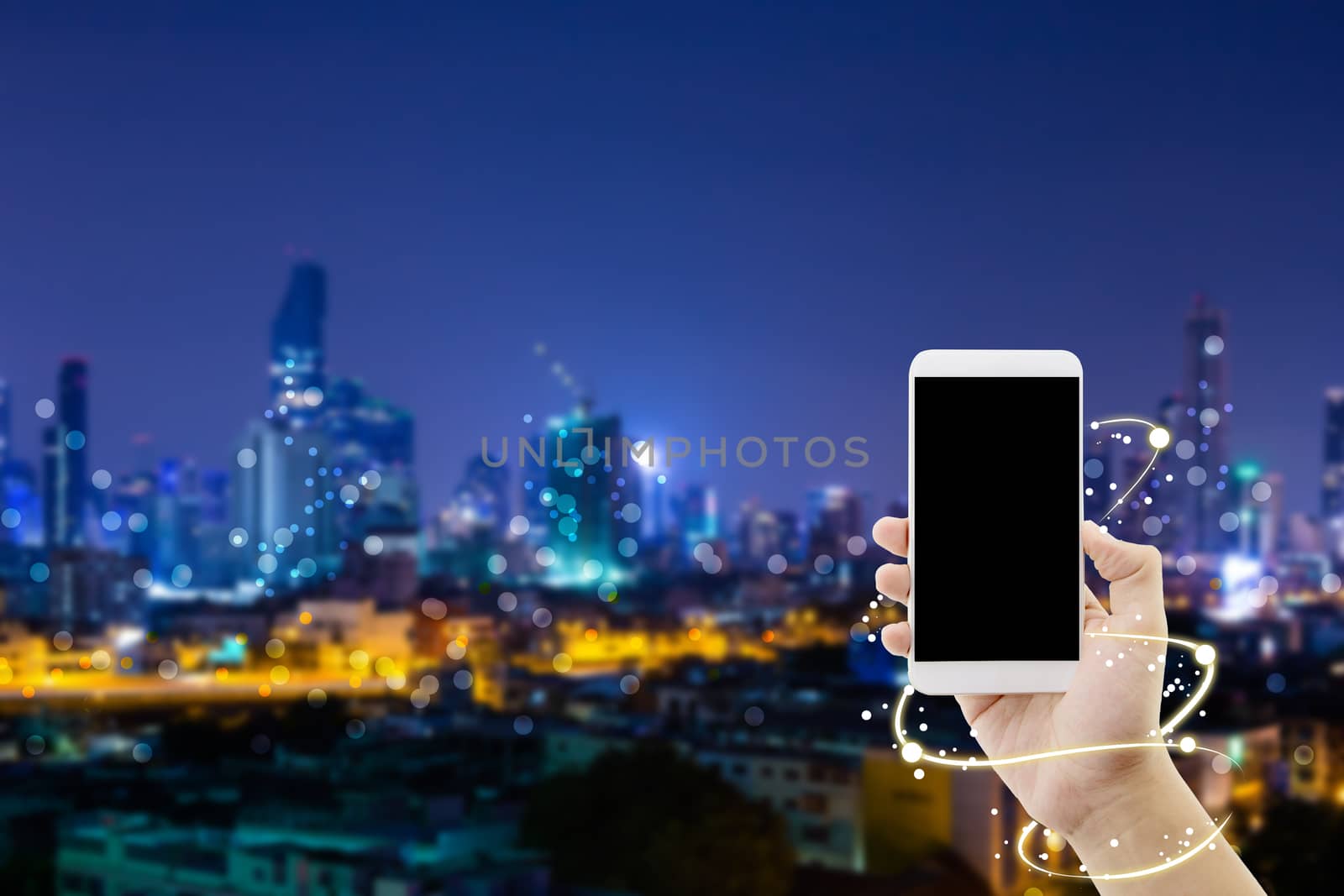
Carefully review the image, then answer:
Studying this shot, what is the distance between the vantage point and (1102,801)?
738 millimetres

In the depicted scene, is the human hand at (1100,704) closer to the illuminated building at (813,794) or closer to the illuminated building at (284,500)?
the illuminated building at (813,794)

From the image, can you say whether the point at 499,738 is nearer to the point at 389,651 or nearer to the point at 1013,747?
the point at 389,651

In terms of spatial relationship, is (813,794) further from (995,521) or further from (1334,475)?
(995,521)

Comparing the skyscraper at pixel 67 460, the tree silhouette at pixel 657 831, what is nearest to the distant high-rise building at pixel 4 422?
the skyscraper at pixel 67 460

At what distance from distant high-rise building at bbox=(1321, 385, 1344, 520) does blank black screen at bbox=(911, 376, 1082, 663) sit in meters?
8.05

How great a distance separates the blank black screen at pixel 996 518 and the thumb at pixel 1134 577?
4 centimetres

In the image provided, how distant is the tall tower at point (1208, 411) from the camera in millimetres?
7270

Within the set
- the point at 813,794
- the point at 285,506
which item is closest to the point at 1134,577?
the point at 813,794

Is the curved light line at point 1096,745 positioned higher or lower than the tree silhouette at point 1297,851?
higher

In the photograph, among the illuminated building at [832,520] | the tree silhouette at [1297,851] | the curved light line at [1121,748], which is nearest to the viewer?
the curved light line at [1121,748]

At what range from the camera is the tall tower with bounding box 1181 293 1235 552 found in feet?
23.9

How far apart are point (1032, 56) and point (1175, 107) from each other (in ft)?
2.47

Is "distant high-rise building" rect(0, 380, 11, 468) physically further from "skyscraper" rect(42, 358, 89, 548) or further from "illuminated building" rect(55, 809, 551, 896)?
"illuminated building" rect(55, 809, 551, 896)

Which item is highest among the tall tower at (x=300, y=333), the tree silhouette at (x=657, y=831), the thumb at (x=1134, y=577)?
the tall tower at (x=300, y=333)
